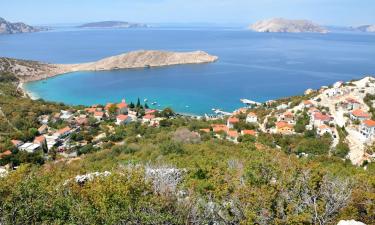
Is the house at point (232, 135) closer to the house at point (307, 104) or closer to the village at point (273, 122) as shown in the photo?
the village at point (273, 122)

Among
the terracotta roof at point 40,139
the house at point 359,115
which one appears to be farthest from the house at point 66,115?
the house at point 359,115

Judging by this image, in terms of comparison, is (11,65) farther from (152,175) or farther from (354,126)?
(152,175)

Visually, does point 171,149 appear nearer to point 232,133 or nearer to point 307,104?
point 232,133

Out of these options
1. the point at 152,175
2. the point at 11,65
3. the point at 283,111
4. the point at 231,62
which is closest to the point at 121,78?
the point at 11,65

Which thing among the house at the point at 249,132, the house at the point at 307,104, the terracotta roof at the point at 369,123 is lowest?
the house at the point at 249,132

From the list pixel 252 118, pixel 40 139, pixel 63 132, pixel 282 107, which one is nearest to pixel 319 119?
pixel 252 118

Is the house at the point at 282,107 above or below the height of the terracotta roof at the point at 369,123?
below

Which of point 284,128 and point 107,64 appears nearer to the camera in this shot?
point 284,128
